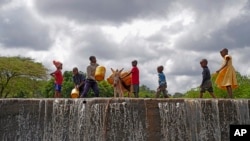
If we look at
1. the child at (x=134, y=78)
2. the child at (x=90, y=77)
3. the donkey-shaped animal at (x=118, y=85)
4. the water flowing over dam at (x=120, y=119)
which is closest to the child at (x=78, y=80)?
the child at (x=90, y=77)

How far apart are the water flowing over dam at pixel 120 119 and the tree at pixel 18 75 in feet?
70.8

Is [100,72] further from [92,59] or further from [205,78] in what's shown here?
[205,78]

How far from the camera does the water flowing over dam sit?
27.6 ft

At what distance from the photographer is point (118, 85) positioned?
10.2 meters

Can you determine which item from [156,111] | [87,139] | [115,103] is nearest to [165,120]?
[156,111]

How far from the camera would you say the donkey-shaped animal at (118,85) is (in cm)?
1015

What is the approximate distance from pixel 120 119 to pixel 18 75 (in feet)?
75.1

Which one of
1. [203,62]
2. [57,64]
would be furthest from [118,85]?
Result: [203,62]

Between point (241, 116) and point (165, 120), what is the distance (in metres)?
1.54

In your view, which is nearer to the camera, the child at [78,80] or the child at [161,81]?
the child at [161,81]

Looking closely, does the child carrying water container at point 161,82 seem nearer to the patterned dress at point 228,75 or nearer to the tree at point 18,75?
the patterned dress at point 228,75

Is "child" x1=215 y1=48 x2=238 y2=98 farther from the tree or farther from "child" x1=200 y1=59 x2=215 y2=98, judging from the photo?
the tree

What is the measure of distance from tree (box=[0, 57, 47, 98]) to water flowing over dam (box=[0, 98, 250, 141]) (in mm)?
21568

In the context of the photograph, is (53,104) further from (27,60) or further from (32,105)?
(27,60)
